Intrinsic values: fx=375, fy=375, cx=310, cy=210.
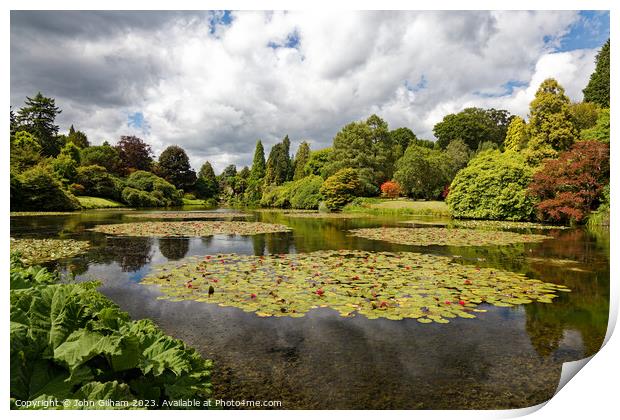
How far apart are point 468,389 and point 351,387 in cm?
72

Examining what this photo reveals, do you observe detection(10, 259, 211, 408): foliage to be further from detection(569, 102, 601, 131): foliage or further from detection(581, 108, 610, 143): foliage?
detection(569, 102, 601, 131): foliage

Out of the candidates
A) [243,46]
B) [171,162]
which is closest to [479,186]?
[171,162]

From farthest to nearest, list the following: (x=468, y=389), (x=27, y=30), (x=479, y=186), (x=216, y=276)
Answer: (x=479, y=186)
(x=216, y=276)
(x=27, y=30)
(x=468, y=389)

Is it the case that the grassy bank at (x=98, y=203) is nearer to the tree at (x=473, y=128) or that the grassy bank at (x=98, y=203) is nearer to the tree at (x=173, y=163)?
the tree at (x=173, y=163)

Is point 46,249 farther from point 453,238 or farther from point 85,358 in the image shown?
point 453,238

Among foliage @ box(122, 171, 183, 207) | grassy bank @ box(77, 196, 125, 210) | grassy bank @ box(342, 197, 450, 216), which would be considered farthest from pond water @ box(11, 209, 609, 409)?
grassy bank @ box(342, 197, 450, 216)

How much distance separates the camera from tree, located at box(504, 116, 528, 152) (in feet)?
59.1

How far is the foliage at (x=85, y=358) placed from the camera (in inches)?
63.1

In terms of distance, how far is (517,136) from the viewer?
18.9 m

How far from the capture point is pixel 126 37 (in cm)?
313

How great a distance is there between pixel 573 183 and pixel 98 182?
12.3 meters

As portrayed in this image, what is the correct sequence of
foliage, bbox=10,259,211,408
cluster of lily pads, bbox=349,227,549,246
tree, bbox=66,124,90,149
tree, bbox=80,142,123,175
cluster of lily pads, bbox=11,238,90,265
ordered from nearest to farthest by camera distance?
foliage, bbox=10,259,211,408
tree, bbox=66,124,90,149
tree, bbox=80,142,123,175
cluster of lily pads, bbox=11,238,90,265
cluster of lily pads, bbox=349,227,549,246

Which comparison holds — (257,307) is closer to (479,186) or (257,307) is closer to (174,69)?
(174,69)

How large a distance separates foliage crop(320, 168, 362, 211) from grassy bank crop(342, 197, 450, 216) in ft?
2.23
